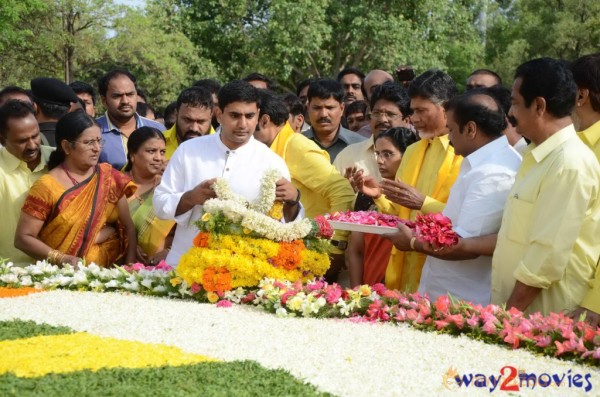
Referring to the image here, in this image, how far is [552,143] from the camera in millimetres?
4828

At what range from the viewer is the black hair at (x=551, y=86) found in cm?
475

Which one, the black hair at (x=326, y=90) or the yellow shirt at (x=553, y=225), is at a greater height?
the black hair at (x=326, y=90)

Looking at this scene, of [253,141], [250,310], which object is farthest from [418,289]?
[253,141]

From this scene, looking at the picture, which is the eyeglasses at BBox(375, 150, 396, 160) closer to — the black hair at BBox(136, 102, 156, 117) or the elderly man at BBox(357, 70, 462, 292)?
the elderly man at BBox(357, 70, 462, 292)

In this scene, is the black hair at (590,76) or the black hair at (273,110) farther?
the black hair at (273,110)

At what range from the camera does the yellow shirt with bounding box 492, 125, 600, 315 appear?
182 inches

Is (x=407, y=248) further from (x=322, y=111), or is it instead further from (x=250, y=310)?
(x=322, y=111)

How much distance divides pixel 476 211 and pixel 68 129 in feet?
10.9

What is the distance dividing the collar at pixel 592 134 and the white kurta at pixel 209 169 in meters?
2.16

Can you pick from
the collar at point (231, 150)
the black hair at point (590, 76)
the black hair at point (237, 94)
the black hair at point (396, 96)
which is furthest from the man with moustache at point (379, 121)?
the black hair at point (590, 76)

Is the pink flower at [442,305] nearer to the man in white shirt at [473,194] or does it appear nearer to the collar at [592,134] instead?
the man in white shirt at [473,194]

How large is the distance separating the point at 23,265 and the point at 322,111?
3.07 metres

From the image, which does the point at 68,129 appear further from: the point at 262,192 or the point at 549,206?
the point at 549,206

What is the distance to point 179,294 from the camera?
20.0 ft
